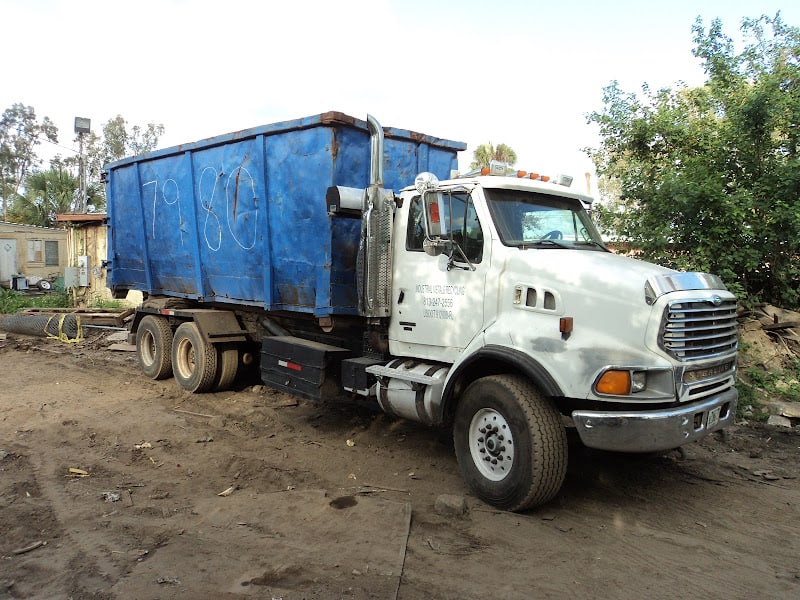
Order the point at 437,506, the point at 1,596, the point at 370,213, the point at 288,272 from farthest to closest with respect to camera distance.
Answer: the point at 288,272
the point at 370,213
the point at 437,506
the point at 1,596

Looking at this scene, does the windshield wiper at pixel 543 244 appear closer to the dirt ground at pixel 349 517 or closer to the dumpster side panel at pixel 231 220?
the dirt ground at pixel 349 517

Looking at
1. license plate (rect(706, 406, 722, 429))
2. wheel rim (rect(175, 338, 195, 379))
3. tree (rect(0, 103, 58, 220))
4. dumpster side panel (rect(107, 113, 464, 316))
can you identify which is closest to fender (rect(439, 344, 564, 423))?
license plate (rect(706, 406, 722, 429))

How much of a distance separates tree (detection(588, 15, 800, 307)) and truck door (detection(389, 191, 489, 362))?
416 centimetres

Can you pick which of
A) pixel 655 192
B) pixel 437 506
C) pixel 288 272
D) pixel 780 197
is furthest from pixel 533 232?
pixel 780 197

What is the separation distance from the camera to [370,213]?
5445 millimetres

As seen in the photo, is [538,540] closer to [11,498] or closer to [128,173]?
[11,498]

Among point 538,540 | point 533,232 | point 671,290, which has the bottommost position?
point 538,540

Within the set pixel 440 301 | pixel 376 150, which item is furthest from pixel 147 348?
pixel 440 301

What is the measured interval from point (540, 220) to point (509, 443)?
192 centimetres

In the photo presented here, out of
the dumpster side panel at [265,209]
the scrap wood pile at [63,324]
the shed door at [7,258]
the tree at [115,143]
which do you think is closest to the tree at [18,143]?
the tree at [115,143]

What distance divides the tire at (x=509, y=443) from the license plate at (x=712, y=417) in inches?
38.8

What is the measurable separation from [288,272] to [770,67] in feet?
24.5

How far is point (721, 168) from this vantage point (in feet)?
26.7

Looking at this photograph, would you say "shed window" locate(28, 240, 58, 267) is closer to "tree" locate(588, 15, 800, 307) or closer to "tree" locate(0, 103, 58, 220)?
"tree" locate(0, 103, 58, 220)
